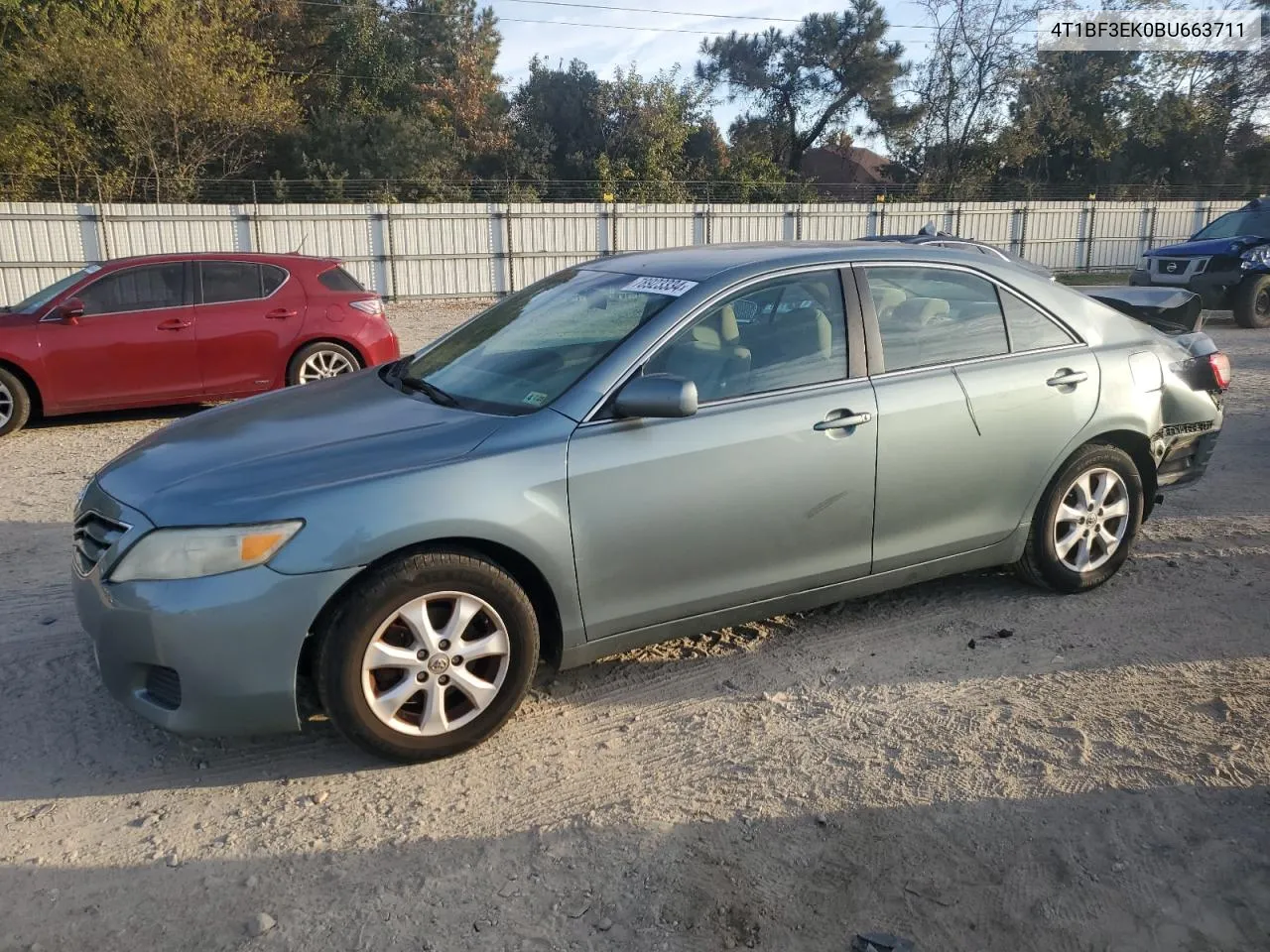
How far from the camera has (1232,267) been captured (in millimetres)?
15266

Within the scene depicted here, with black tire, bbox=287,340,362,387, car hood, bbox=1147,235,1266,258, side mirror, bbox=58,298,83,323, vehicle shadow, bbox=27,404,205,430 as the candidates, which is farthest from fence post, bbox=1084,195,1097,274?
side mirror, bbox=58,298,83,323

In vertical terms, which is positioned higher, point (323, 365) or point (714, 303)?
point (714, 303)

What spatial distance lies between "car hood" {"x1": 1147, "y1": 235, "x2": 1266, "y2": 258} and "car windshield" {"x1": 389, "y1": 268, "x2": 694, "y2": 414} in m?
14.3

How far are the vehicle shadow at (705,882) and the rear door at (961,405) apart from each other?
135 centimetres

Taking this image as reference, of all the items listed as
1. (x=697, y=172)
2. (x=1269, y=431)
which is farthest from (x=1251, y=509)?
(x=697, y=172)

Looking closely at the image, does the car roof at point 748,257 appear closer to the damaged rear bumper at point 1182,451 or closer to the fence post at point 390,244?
the damaged rear bumper at point 1182,451

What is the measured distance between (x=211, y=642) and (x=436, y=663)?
2.22 ft

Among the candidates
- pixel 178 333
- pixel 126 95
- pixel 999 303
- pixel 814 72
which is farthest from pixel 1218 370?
pixel 814 72

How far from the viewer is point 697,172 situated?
40.8 m

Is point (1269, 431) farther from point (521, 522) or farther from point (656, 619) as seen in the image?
point (521, 522)

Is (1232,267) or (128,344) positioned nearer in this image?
(128,344)

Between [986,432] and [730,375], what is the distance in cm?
121

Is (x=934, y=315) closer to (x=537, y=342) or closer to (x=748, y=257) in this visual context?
(x=748, y=257)

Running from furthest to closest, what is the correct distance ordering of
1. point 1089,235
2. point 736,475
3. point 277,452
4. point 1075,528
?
1. point 1089,235
2. point 1075,528
3. point 736,475
4. point 277,452
